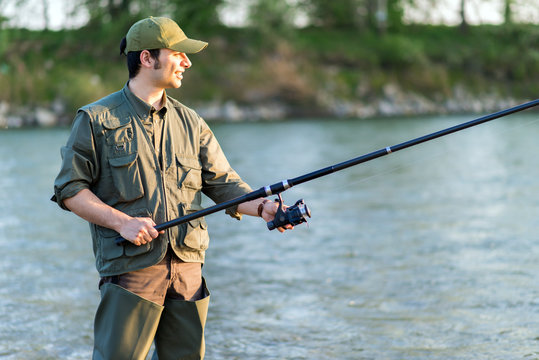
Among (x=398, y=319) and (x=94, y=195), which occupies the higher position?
(x=94, y=195)

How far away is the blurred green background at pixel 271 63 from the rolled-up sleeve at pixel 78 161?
101 ft

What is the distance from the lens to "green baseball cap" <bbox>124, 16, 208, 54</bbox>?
3.08m

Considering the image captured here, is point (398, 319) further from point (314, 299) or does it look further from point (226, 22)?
point (226, 22)

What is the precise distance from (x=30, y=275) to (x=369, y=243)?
3.15 metres

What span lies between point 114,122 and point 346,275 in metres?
3.76

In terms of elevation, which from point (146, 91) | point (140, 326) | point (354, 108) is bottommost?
Answer: point (140, 326)

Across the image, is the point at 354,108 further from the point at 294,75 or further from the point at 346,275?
the point at 346,275

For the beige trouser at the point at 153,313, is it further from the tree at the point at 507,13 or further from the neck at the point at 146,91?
the tree at the point at 507,13

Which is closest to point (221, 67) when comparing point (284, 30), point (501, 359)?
point (284, 30)

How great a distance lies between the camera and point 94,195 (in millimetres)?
3016

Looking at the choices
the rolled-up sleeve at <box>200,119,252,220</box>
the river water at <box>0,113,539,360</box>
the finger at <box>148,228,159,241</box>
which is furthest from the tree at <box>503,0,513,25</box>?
the finger at <box>148,228,159,241</box>

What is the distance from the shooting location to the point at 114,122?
120 inches

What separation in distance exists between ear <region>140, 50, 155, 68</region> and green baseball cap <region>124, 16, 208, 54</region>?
2cm

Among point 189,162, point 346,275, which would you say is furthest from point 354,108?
point 189,162
